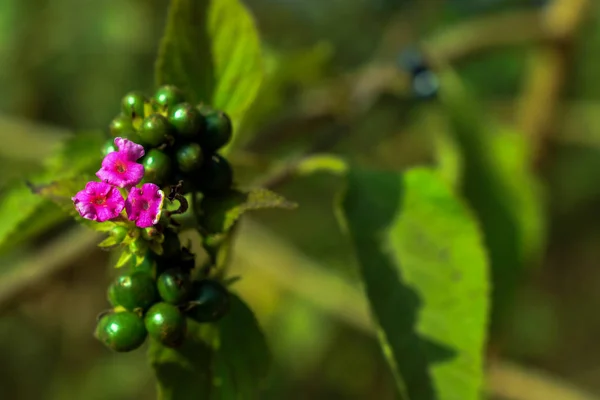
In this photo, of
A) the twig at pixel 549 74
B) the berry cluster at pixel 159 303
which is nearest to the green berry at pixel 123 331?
the berry cluster at pixel 159 303

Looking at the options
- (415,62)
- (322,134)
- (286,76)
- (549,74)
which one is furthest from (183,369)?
(549,74)

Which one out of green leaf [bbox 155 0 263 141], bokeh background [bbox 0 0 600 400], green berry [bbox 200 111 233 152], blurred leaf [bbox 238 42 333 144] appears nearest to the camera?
green berry [bbox 200 111 233 152]

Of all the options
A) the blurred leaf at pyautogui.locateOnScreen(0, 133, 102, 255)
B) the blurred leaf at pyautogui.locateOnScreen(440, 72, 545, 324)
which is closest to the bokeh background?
the blurred leaf at pyautogui.locateOnScreen(440, 72, 545, 324)

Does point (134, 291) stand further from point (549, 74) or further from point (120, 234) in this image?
point (549, 74)

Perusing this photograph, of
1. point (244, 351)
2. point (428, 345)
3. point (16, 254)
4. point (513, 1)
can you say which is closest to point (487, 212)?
point (428, 345)

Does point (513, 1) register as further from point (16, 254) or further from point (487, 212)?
point (16, 254)

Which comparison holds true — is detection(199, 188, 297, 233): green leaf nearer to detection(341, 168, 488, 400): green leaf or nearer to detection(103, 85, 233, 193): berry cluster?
detection(103, 85, 233, 193): berry cluster

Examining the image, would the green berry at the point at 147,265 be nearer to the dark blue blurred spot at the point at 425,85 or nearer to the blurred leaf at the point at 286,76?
the blurred leaf at the point at 286,76
